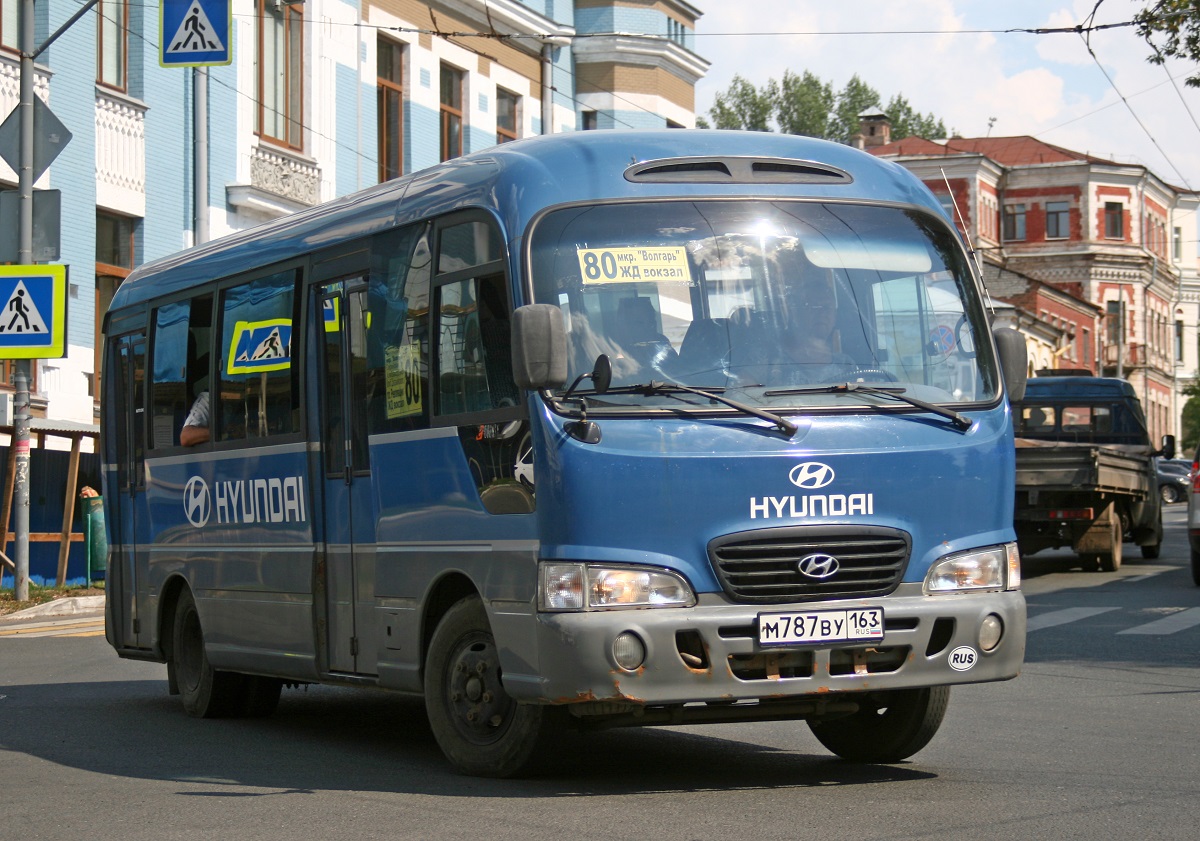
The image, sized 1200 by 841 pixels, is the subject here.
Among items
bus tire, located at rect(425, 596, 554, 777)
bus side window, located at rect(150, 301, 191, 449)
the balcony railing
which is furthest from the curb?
bus tire, located at rect(425, 596, 554, 777)

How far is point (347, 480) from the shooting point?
9773mm

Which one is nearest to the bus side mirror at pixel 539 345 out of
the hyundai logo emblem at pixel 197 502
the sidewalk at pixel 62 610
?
the hyundai logo emblem at pixel 197 502

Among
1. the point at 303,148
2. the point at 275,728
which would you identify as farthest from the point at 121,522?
the point at 303,148

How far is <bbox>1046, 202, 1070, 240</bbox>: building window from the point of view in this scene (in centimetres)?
9038

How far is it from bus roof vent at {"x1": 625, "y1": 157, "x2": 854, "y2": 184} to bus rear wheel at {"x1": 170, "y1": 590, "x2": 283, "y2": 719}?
4532 mm

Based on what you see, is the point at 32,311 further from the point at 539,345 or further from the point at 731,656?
the point at 731,656

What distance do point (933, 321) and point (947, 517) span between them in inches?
35.1

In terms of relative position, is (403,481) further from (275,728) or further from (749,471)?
(275,728)

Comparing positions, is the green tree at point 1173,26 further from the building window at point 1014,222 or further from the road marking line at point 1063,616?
the building window at point 1014,222

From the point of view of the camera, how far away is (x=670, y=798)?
7953 mm

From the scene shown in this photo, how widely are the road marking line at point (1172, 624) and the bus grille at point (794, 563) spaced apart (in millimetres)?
9611

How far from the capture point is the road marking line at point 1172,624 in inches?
674

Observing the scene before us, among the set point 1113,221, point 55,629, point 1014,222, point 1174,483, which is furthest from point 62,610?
point 1113,221

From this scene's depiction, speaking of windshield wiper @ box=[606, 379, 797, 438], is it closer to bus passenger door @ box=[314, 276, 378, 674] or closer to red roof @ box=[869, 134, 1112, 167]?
bus passenger door @ box=[314, 276, 378, 674]
